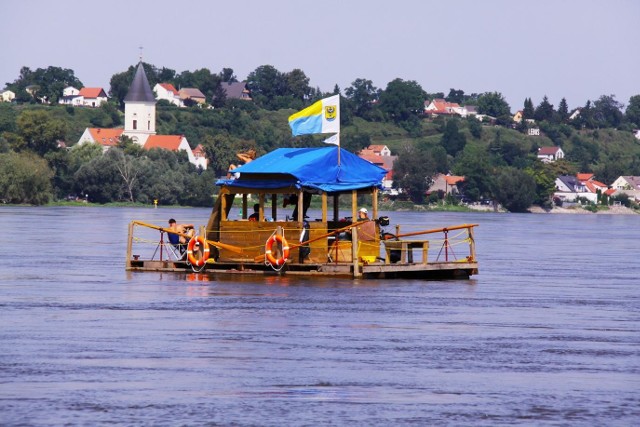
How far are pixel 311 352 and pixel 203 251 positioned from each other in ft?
47.7

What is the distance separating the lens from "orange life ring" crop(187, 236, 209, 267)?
38.5m

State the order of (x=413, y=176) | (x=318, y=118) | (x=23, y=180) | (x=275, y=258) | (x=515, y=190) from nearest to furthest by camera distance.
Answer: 1. (x=275, y=258)
2. (x=318, y=118)
3. (x=23, y=180)
4. (x=515, y=190)
5. (x=413, y=176)

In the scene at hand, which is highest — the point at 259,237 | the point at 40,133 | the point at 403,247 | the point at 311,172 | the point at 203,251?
the point at 40,133

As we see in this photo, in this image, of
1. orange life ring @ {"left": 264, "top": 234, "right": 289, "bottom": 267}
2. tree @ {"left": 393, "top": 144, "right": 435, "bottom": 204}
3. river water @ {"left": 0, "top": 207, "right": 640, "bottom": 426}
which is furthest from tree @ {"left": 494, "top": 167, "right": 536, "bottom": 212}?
orange life ring @ {"left": 264, "top": 234, "right": 289, "bottom": 267}

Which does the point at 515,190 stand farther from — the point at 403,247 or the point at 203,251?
the point at 203,251

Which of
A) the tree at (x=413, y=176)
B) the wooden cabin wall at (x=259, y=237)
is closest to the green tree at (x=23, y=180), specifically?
the tree at (x=413, y=176)

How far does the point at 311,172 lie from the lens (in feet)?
126

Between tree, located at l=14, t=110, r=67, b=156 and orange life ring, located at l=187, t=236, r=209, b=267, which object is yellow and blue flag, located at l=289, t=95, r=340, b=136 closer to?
orange life ring, located at l=187, t=236, r=209, b=267

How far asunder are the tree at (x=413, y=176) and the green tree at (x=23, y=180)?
68.0 metres

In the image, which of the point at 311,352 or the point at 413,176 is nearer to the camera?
the point at 311,352

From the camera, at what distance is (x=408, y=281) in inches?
1540

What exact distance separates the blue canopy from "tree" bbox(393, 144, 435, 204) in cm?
15734

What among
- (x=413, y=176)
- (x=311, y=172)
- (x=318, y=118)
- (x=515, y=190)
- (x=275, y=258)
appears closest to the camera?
(x=275, y=258)

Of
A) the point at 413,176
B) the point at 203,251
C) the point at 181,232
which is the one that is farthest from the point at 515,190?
the point at 203,251
